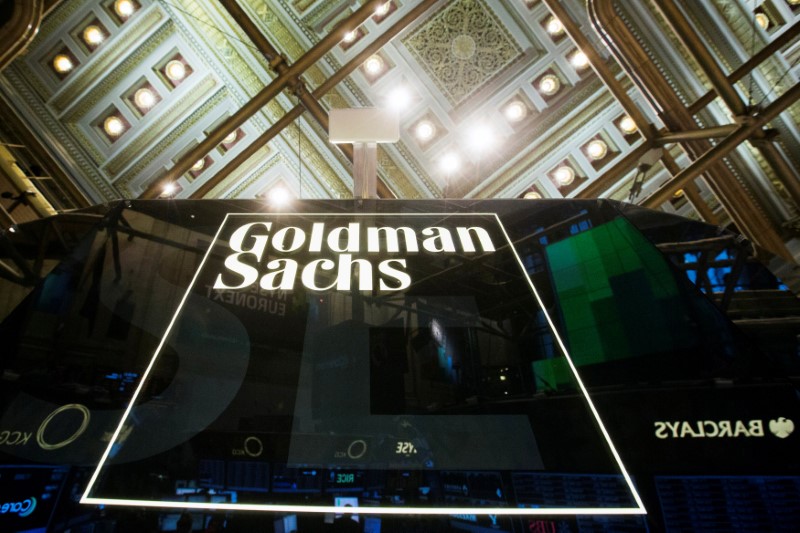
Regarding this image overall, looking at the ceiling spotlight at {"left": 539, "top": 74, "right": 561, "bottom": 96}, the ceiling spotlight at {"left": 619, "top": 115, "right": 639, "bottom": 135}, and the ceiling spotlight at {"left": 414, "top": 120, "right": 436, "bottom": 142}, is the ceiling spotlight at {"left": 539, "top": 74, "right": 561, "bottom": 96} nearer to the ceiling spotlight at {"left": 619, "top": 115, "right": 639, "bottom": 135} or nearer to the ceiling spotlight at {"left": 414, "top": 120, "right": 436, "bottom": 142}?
the ceiling spotlight at {"left": 619, "top": 115, "right": 639, "bottom": 135}

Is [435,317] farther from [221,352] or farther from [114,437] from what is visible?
[114,437]

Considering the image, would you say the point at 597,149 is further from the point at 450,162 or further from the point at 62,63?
the point at 62,63

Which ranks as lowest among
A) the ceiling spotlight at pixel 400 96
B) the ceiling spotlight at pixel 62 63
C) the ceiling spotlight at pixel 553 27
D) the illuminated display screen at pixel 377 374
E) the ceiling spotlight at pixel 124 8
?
the illuminated display screen at pixel 377 374

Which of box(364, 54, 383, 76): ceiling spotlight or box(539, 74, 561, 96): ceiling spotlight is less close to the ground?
box(364, 54, 383, 76): ceiling spotlight

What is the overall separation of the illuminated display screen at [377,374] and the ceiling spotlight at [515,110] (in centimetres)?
527

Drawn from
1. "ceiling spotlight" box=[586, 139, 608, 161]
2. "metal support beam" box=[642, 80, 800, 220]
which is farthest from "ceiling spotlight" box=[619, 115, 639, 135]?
"metal support beam" box=[642, 80, 800, 220]

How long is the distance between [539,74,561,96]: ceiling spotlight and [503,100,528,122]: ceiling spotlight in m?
0.37

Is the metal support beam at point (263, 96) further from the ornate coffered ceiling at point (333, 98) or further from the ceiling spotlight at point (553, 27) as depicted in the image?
the ceiling spotlight at point (553, 27)

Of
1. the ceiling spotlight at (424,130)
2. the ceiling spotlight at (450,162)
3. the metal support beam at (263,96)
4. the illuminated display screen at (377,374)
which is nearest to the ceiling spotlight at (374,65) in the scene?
the ceiling spotlight at (424,130)

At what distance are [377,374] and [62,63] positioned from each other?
282 inches

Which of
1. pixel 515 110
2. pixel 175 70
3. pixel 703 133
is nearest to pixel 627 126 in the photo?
pixel 515 110

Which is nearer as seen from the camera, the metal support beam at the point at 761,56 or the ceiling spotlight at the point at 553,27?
the metal support beam at the point at 761,56

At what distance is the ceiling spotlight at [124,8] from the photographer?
5.78 m

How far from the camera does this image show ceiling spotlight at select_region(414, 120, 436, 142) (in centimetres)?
632
